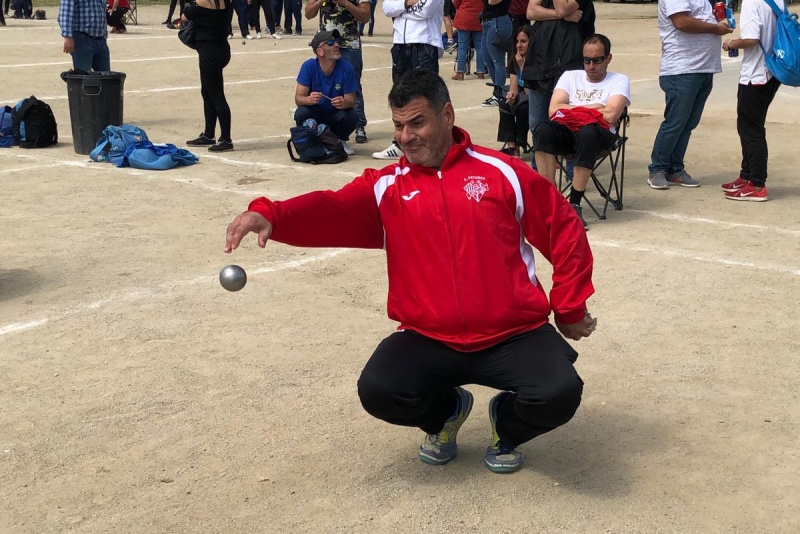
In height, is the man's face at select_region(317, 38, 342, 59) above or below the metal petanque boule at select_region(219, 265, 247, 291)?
above

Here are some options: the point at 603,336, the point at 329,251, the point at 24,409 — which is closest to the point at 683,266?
Answer: the point at 603,336

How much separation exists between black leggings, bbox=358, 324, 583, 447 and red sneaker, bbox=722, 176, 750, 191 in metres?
5.59

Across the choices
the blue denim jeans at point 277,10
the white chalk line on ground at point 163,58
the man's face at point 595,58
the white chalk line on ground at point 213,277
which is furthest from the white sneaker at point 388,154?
the blue denim jeans at point 277,10

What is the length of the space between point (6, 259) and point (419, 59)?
544cm

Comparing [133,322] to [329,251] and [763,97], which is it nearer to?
[329,251]

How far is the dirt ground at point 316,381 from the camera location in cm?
416

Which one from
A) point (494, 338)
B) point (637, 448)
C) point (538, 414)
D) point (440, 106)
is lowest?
point (637, 448)

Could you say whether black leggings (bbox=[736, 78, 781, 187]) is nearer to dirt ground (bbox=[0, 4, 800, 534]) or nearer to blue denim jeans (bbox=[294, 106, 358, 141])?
dirt ground (bbox=[0, 4, 800, 534])

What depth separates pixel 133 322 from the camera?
6203mm

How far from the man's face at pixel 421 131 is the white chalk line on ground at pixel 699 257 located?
147 inches

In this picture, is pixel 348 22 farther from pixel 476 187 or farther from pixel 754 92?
pixel 476 187


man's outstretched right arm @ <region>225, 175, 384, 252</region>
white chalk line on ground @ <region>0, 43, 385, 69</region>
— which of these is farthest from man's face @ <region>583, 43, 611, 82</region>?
white chalk line on ground @ <region>0, 43, 385, 69</region>

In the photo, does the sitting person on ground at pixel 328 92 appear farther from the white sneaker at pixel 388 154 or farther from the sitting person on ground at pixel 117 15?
the sitting person on ground at pixel 117 15

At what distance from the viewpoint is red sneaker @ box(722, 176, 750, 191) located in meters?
9.33
